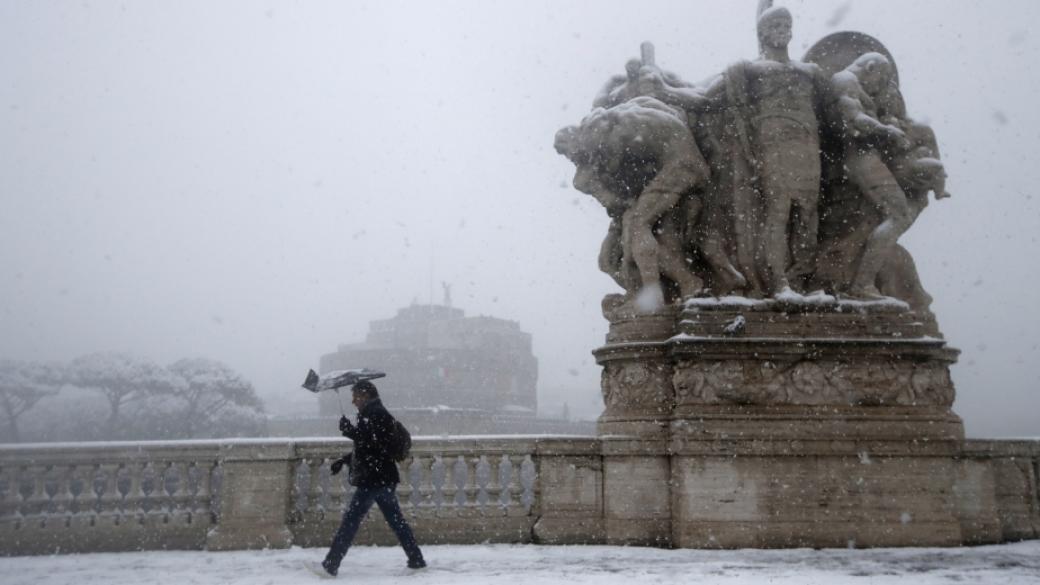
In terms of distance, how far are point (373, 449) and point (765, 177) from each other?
5.58 meters

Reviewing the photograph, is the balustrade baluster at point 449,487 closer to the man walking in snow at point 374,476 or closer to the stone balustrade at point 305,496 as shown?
the stone balustrade at point 305,496

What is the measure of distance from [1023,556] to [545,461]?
4887mm

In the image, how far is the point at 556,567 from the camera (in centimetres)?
754

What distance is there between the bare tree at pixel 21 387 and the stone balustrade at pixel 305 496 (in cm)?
4257

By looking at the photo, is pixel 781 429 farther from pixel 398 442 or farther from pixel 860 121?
pixel 398 442

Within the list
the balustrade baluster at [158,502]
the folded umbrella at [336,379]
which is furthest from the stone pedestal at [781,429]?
the balustrade baluster at [158,502]

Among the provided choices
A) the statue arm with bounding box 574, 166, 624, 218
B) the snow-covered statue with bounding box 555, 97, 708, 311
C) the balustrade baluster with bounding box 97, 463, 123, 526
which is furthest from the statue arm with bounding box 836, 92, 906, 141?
the balustrade baluster with bounding box 97, 463, 123, 526

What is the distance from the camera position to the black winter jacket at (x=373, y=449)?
739 centimetres

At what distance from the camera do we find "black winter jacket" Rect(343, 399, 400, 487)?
7.39m

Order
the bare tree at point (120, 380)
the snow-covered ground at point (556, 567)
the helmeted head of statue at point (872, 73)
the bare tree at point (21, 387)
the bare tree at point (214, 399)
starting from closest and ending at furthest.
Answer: the snow-covered ground at point (556, 567), the helmeted head of statue at point (872, 73), the bare tree at point (21, 387), the bare tree at point (120, 380), the bare tree at point (214, 399)

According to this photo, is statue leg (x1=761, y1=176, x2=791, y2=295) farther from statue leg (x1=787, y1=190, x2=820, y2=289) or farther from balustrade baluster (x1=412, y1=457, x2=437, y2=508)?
balustrade baluster (x1=412, y1=457, x2=437, y2=508)

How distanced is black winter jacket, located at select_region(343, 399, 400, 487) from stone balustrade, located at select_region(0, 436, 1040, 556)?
1729mm

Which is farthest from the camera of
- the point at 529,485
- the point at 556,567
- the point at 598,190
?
the point at 598,190

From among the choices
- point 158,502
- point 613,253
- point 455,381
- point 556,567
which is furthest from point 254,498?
point 455,381
